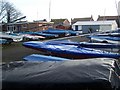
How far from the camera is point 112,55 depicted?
381 inches

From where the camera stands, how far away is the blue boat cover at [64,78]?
403 centimetres

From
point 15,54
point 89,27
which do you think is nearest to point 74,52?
point 15,54

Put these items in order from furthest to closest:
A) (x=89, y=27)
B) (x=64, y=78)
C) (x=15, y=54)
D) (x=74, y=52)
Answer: (x=89, y=27) < (x=15, y=54) < (x=74, y=52) < (x=64, y=78)

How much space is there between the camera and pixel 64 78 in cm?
422

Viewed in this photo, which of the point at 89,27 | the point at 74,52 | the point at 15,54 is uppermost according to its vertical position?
the point at 89,27

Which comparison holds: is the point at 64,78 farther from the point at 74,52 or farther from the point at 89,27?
the point at 89,27

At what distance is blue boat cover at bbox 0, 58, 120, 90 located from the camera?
4028 millimetres

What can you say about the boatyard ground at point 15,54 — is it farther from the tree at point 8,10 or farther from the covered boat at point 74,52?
the tree at point 8,10

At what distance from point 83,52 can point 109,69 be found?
18.9 ft

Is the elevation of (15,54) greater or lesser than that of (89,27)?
lesser

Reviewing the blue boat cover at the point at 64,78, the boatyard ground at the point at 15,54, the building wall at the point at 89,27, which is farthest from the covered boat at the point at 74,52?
the building wall at the point at 89,27

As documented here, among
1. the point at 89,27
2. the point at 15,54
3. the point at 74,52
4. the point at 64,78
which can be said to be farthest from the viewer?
the point at 89,27

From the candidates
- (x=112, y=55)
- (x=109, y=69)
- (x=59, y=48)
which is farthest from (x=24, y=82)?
(x=59, y=48)

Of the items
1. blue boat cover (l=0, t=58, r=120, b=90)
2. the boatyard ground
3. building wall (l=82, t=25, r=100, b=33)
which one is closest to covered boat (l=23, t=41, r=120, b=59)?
the boatyard ground
